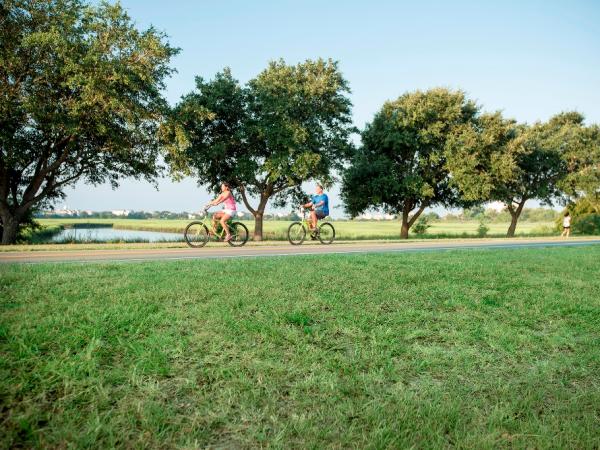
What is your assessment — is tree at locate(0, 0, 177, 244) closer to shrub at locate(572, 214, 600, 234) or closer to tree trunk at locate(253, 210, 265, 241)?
tree trunk at locate(253, 210, 265, 241)

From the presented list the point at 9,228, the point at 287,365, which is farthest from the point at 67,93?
the point at 287,365

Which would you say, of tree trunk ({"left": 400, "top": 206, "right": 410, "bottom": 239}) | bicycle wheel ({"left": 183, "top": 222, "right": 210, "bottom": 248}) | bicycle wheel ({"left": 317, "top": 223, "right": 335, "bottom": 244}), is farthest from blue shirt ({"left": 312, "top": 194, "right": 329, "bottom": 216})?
tree trunk ({"left": 400, "top": 206, "right": 410, "bottom": 239})

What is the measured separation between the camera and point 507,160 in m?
34.2

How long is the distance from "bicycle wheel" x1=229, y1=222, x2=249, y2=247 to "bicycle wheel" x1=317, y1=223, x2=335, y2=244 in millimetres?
3560

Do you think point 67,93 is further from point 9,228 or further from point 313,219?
point 313,219

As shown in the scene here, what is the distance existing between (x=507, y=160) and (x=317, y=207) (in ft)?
77.6

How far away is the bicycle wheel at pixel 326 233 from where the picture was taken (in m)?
18.8

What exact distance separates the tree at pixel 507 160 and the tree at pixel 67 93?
2323 centimetres

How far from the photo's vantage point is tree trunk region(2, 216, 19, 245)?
75.3 feet

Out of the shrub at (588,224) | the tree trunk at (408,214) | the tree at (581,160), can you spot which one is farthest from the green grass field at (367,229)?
the tree at (581,160)

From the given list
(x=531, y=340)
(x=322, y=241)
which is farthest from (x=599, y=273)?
(x=322, y=241)

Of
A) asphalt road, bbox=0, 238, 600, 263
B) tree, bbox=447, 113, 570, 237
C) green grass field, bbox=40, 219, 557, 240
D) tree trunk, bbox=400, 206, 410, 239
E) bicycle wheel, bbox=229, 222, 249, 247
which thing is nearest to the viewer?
asphalt road, bbox=0, 238, 600, 263

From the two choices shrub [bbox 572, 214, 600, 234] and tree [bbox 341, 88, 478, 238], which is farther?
shrub [bbox 572, 214, 600, 234]

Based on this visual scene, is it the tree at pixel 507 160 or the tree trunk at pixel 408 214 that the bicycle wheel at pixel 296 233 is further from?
the tree trunk at pixel 408 214
